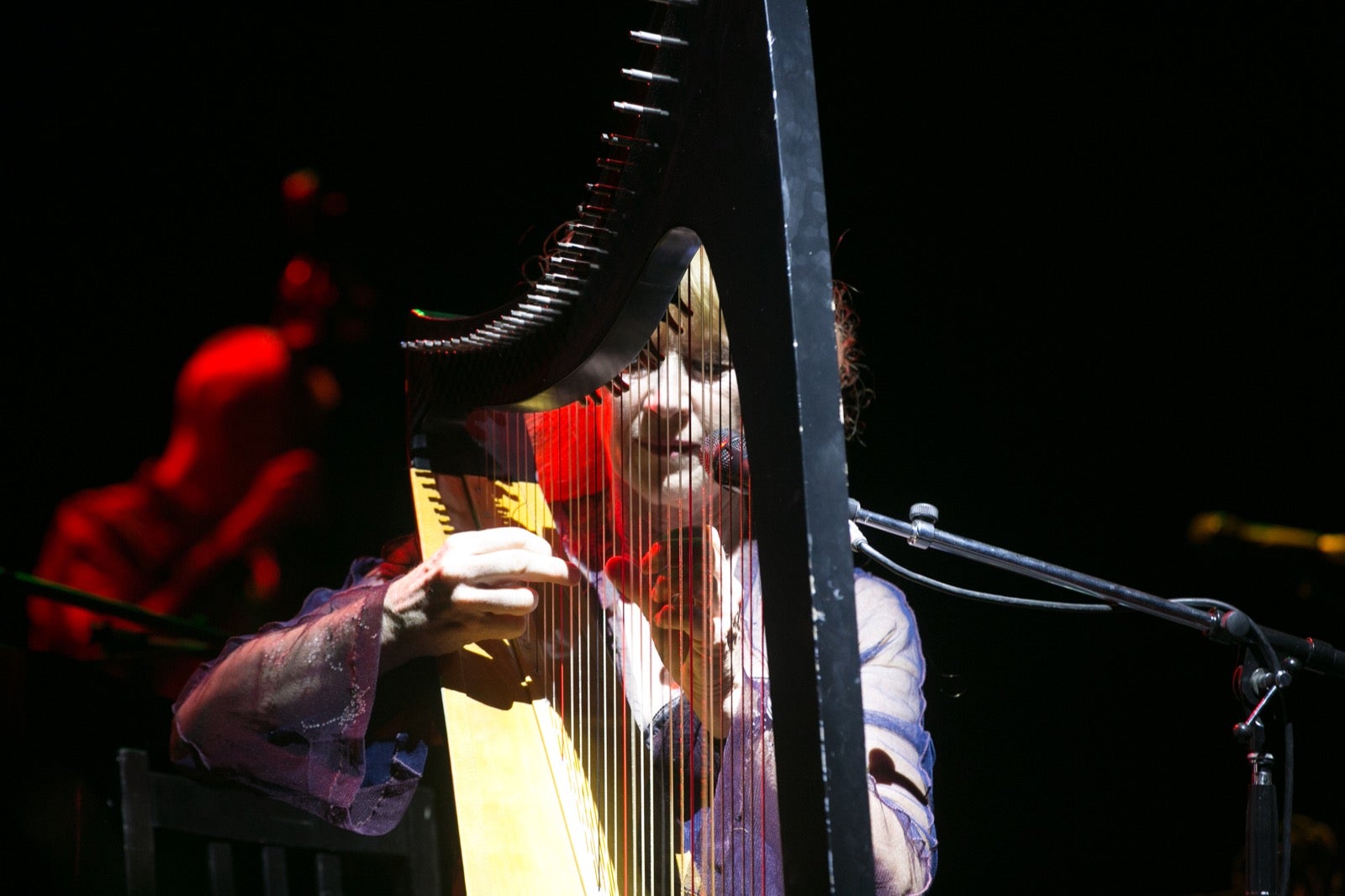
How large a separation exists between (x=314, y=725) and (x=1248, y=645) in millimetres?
995

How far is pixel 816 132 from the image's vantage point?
1.72 feet

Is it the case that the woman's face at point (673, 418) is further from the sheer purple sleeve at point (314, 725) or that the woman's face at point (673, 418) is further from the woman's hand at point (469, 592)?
the sheer purple sleeve at point (314, 725)

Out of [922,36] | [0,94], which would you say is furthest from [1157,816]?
[0,94]

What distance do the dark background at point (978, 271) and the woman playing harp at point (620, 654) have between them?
102 cm

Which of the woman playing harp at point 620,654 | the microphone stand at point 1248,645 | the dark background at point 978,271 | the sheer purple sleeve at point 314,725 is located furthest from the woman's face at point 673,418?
the dark background at point 978,271

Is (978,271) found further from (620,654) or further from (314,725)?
(314,725)

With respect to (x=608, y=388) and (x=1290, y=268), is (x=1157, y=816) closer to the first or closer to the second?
(x=1290, y=268)

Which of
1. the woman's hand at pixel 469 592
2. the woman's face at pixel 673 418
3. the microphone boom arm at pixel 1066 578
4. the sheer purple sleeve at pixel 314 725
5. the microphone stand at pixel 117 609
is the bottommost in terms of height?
the microphone stand at pixel 117 609

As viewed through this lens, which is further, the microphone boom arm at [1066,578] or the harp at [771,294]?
the microphone boom arm at [1066,578]

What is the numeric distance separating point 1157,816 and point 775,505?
2.51 m

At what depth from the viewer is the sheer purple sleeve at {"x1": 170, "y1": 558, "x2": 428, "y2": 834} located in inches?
50.4

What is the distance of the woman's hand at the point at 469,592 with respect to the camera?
121 centimetres

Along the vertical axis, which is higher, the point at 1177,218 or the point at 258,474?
the point at 1177,218

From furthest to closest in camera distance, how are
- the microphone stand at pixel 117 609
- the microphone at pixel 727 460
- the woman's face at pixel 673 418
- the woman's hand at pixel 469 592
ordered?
1. the microphone stand at pixel 117 609
2. the woman's hand at pixel 469 592
3. the woman's face at pixel 673 418
4. the microphone at pixel 727 460
